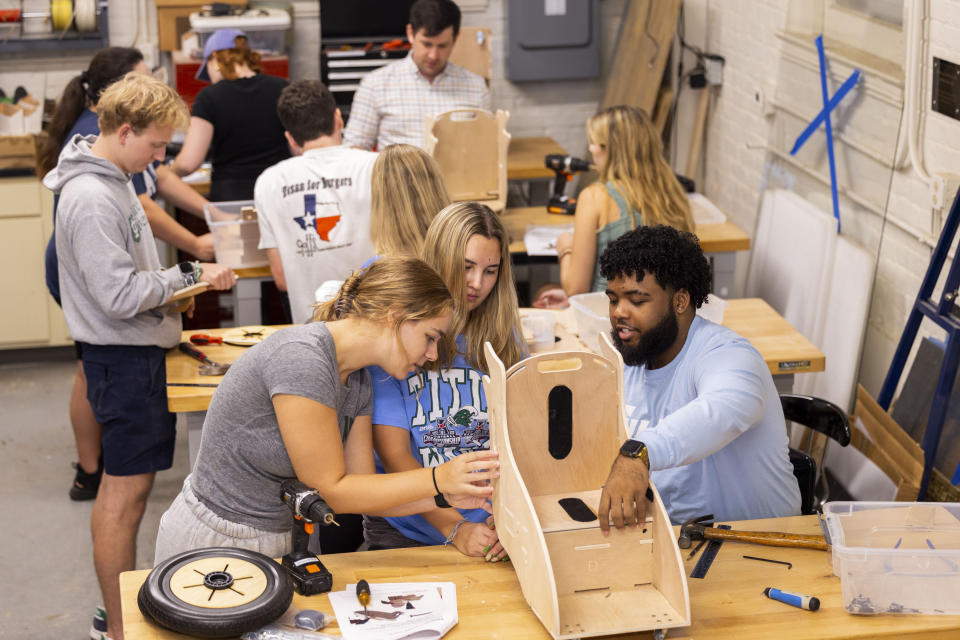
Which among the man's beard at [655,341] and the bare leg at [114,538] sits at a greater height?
the man's beard at [655,341]

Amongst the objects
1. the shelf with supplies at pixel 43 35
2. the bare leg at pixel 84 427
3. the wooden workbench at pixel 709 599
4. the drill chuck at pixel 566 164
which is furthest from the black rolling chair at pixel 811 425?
the shelf with supplies at pixel 43 35

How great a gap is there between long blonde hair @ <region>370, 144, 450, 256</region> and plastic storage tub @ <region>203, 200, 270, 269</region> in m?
1.12

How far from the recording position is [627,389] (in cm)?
282

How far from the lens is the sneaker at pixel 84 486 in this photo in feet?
14.7

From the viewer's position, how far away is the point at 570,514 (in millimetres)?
2154

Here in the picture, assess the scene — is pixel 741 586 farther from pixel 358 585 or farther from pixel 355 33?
pixel 355 33

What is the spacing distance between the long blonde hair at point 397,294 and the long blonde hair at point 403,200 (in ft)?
3.17

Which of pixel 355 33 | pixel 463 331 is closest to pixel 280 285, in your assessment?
pixel 463 331

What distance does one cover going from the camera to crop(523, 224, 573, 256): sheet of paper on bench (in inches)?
181

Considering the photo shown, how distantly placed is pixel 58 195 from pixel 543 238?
2005 millimetres

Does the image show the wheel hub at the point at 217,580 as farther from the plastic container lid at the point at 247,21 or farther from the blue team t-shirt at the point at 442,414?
the plastic container lid at the point at 247,21

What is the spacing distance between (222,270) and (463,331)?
109 cm

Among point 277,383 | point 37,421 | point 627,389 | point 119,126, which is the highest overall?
point 119,126

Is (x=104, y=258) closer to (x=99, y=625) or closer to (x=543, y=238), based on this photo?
(x=99, y=625)
